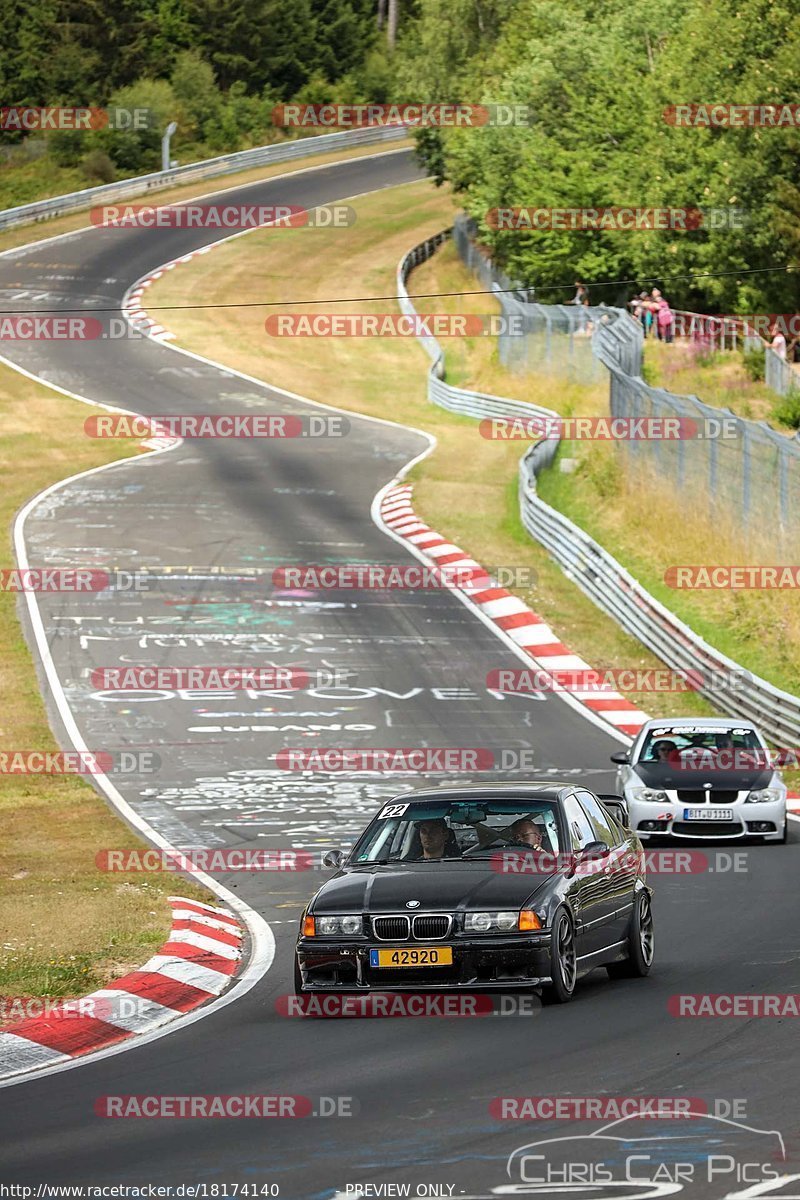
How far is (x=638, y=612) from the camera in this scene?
32375mm

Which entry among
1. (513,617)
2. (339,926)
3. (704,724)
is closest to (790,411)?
(513,617)

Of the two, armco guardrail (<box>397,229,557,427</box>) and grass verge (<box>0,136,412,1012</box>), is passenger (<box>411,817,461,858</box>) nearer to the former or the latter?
grass verge (<box>0,136,412,1012</box>)

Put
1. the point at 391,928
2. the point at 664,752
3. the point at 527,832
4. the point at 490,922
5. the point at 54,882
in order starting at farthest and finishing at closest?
the point at 664,752 → the point at 54,882 → the point at 527,832 → the point at 391,928 → the point at 490,922

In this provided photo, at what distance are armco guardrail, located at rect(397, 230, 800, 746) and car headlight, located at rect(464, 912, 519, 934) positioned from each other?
14.4m

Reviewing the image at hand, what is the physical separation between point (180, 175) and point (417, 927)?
8083 cm

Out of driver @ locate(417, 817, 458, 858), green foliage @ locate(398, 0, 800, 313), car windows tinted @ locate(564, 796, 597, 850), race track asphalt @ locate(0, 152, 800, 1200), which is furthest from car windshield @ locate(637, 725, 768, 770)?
green foliage @ locate(398, 0, 800, 313)

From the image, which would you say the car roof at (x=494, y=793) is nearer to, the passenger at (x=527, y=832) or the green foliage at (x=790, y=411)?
the passenger at (x=527, y=832)

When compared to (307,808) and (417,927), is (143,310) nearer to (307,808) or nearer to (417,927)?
(307,808)

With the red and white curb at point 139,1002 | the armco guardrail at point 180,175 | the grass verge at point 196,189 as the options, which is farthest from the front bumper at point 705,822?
the armco guardrail at point 180,175

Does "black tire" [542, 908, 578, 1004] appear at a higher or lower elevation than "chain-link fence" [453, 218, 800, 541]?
higher

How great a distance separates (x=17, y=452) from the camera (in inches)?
1940

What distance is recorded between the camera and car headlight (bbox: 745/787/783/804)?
19672 mm

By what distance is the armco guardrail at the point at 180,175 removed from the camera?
275 ft

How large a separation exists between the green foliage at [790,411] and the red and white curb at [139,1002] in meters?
27.9
